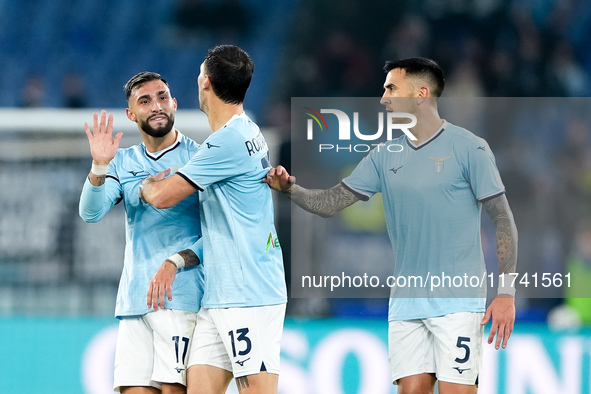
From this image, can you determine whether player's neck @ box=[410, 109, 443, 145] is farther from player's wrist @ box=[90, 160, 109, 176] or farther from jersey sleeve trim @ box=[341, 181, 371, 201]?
player's wrist @ box=[90, 160, 109, 176]

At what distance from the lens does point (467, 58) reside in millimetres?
6789

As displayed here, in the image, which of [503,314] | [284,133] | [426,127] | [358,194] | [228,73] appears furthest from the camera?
[284,133]

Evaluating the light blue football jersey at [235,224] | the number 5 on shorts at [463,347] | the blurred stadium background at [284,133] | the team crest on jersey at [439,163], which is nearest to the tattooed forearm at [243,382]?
the light blue football jersey at [235,224]

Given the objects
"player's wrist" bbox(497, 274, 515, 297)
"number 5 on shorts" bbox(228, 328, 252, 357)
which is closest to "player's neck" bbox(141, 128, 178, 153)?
"number 5 on shorts" bbox(228, 328, 252, 357)

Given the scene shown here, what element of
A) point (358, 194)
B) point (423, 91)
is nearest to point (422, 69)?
point (423, 91)

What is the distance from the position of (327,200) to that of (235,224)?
75 centimetres

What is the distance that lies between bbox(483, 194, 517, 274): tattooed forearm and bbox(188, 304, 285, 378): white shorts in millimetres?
934

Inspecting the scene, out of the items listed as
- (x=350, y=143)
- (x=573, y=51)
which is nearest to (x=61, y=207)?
(x=350, y=143)

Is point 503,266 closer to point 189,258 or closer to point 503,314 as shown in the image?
point 503,314

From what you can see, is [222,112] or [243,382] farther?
[222,112]

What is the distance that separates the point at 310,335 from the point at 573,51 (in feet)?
11.8

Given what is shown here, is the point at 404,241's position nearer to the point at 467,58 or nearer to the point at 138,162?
the point at 138,162

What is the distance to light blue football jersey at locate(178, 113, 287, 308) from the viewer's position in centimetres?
316

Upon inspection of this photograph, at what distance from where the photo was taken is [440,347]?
340 cm
